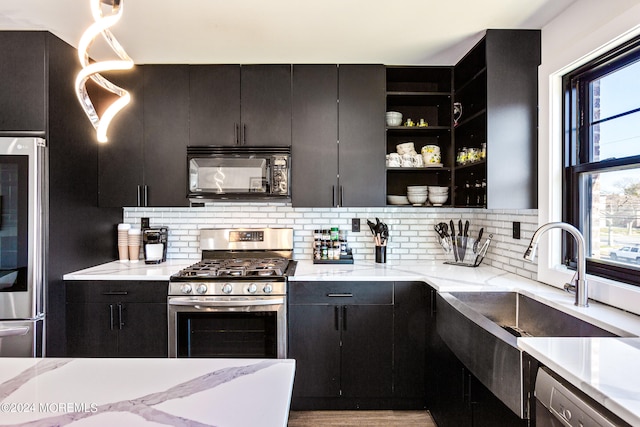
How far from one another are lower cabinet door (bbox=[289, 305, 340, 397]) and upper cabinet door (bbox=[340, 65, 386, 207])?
32.0 inches

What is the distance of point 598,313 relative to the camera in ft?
5.27

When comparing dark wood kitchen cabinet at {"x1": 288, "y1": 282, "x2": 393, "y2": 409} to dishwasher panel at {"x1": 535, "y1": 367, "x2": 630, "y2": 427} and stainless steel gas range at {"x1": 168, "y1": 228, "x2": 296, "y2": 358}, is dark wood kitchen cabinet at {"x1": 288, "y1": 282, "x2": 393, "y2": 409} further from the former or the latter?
dishwasher panel at {"x1": 535, "y1": 367, "x2": 630, "y2": 427}

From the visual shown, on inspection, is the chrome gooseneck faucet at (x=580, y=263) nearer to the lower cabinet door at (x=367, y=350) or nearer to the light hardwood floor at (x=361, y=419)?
the lower cabinet door at (x=367, y=350)

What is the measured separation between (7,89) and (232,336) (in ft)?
6.43

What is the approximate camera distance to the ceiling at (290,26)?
2016 mm

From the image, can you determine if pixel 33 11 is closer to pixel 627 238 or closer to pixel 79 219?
pixel 79 219

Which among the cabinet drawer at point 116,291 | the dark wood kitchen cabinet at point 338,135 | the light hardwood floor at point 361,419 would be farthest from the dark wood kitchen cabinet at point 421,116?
the cabinet drawer at point 116,291

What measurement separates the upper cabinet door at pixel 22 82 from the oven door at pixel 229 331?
1335 mm

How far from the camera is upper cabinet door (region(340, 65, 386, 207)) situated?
2820mm

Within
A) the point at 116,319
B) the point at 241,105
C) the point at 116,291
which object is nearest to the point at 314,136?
the point at 241,105

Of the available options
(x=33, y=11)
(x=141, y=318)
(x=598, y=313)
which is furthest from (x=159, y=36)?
(x=598, y=313)

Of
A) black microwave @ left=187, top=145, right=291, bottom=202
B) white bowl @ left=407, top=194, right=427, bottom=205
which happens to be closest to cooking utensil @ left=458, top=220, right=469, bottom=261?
white bowl @ left=407, top=194, right=427, bottom=205

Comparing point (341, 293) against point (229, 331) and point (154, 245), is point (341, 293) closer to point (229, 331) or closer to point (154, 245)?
point (229, 331)

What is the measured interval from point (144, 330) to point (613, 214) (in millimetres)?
2664
